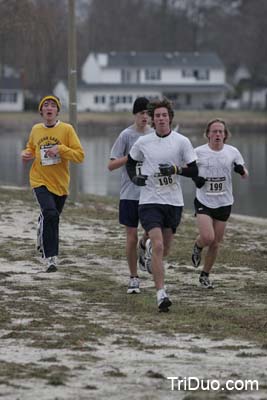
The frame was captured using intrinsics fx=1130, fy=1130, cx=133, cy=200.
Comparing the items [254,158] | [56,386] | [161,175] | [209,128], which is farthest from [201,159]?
[254,158]

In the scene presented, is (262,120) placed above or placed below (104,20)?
below

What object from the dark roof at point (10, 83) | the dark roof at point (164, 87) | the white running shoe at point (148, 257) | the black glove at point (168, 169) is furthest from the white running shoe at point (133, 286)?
the dark roof at point (164, 87)

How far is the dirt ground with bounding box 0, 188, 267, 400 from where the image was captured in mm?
7121

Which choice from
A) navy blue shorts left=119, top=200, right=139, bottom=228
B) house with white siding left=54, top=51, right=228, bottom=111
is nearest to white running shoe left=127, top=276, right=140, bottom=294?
navy blue shorts left=119, top=200, right=139, bottom=228

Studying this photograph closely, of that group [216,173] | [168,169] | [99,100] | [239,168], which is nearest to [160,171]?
[168,169]

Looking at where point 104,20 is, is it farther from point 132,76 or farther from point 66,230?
point 66,230

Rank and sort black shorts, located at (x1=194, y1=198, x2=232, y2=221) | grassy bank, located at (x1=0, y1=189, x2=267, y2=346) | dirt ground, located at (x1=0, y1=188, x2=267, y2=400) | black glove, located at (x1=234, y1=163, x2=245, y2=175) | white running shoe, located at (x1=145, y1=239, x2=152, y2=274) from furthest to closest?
1. black shorts, located at (x1=194, y1=198, x2=232, y2=221)
2. black glove, located at (x1=234, y1=163, x2=245, y2=175)
3. white running shoe, located at (x1=145, y1=239, x2=152, y2=274)
4. grassy bank, located at (x1=0, y1=189, x2=267, y2=346)
5. dirt ground, located at (x1=0, y1=188, x2=267, y2=400)

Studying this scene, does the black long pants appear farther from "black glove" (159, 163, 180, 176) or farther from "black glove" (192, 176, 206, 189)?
"black glove" (159, 163, 180, 176)

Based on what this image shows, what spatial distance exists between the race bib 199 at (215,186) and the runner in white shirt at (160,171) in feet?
3.35

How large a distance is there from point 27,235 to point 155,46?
353 feet

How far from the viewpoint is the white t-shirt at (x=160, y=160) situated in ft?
33.6

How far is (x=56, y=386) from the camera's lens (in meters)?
7.12

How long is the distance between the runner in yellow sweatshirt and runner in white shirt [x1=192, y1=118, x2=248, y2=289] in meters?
1.54

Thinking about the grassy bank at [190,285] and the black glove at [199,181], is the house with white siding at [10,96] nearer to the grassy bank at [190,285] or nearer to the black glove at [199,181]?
the grassy bank at [190,285]
